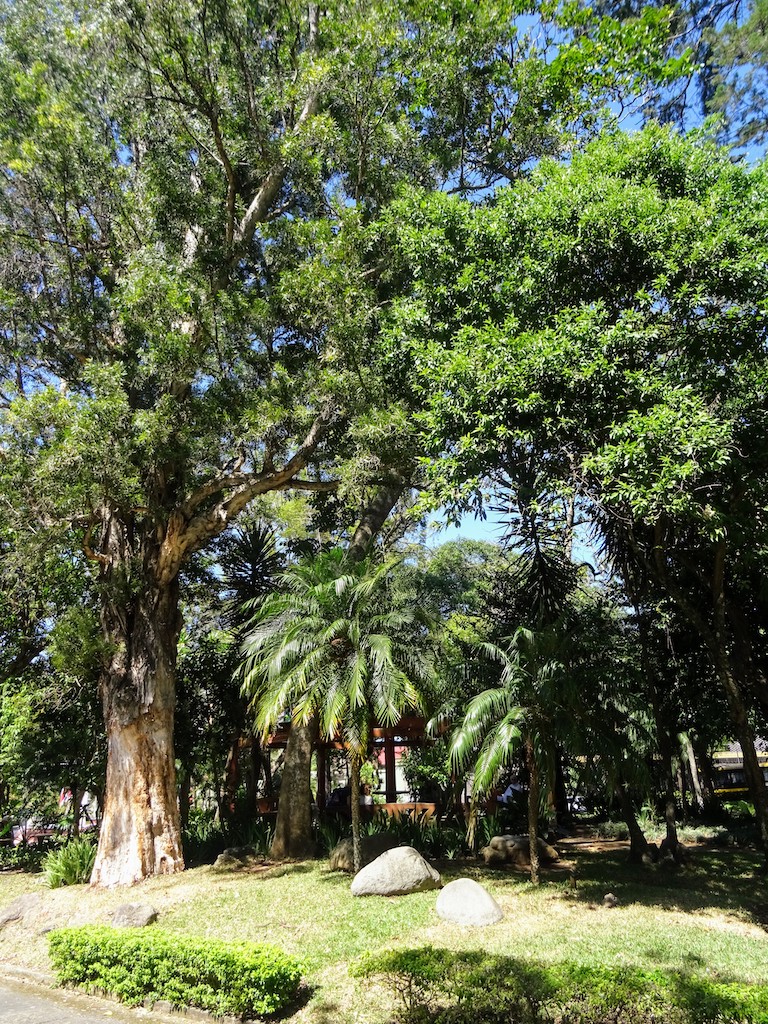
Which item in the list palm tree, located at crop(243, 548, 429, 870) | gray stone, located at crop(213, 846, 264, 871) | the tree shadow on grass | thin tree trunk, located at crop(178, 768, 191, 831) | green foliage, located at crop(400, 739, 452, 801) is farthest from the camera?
thin tree trunk, located at crop(178, 768, 191, 831)

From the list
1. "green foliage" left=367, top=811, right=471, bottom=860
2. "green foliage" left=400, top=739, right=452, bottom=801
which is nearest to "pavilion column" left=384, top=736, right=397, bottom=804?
"green foliage" left=400, top=739, right=452, bottom=801

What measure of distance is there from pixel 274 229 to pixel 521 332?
7.71 metres

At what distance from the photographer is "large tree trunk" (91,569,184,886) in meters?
12.7

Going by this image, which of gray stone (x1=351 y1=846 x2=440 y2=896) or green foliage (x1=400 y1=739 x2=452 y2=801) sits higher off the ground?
green foliage (x1=400 y1=739 x2=452 y2=801)

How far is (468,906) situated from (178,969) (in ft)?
12.5

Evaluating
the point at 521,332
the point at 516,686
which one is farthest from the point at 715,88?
the point at 516,686

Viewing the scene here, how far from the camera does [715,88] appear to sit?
1223cm

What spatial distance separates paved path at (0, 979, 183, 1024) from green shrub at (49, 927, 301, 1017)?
0.13m

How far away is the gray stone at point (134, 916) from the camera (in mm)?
9305

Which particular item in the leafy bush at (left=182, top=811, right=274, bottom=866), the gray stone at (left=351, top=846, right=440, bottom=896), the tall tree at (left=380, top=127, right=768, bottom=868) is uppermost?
the tall tree at (left=380, top=127, right=768, bottom=868)

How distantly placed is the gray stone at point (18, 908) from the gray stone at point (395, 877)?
5.29 metres

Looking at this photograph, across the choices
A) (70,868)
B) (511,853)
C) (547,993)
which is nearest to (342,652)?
(511,853)

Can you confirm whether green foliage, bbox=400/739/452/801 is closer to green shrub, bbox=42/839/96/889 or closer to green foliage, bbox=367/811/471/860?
green foliage, bbox=367/811/471/860

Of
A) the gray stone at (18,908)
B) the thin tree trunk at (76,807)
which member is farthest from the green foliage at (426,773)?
the thin tree trunk at (76,807)
